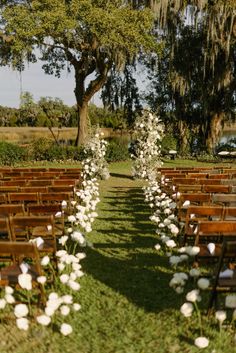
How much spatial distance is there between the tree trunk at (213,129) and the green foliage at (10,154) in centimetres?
1158

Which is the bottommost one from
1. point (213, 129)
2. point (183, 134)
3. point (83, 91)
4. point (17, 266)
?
point (17, 266)

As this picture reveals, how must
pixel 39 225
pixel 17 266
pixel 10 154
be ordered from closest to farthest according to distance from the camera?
pixel 17 266
pixel 39 225
pixel 10 154

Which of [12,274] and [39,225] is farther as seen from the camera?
[39,225]

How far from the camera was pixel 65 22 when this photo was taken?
21.0m

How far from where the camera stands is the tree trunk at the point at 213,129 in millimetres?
27500

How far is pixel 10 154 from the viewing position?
21.9 meters

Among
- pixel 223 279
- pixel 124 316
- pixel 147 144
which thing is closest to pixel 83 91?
pixel 147 144

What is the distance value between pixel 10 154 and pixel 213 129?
42.1ft

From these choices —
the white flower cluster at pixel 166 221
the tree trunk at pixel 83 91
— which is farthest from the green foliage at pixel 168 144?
the white flower cluster at pixel 166 221

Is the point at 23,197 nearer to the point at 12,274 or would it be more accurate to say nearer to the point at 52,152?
the point at 12,274

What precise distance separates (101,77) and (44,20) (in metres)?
5.40

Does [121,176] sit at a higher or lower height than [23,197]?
lower

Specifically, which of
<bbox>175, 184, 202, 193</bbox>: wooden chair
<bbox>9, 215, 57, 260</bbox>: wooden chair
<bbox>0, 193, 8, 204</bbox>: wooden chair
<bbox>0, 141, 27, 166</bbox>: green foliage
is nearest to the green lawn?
<bbox>9, 215, 57, 260</bbox>: wooden chair

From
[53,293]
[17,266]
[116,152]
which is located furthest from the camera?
[116,152]
